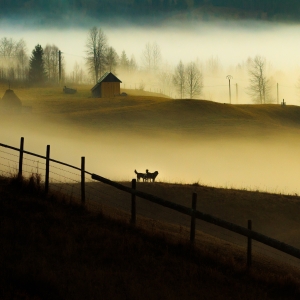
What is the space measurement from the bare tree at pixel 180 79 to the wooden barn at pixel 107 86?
109 feet

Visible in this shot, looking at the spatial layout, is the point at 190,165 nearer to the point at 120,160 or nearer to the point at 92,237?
the point at 120,160

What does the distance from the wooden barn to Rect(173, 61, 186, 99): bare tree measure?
109ft

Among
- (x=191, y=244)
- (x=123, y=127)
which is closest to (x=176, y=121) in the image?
(x=123, y=127)

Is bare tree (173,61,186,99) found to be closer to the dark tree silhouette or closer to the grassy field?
the dark tree silhouette

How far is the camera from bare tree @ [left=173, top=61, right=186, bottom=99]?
146 m

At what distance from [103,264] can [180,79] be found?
5463 inches

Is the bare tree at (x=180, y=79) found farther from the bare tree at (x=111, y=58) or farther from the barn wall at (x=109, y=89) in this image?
the barn wall at (x=109, y=89)

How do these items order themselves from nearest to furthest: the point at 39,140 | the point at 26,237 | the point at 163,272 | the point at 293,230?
the point at 163,272
the point at 26,237
the point at 293,230
the point at 39,140

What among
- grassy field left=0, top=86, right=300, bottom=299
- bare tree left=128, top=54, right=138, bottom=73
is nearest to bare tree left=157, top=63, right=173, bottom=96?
bare tree left=128, top=54, right=138, bottom=73

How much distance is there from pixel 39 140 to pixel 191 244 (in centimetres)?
6255

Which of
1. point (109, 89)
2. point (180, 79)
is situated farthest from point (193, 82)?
point (109, 89)

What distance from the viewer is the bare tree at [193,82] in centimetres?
13862

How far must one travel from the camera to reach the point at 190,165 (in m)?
62.3

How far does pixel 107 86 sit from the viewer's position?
113 m
